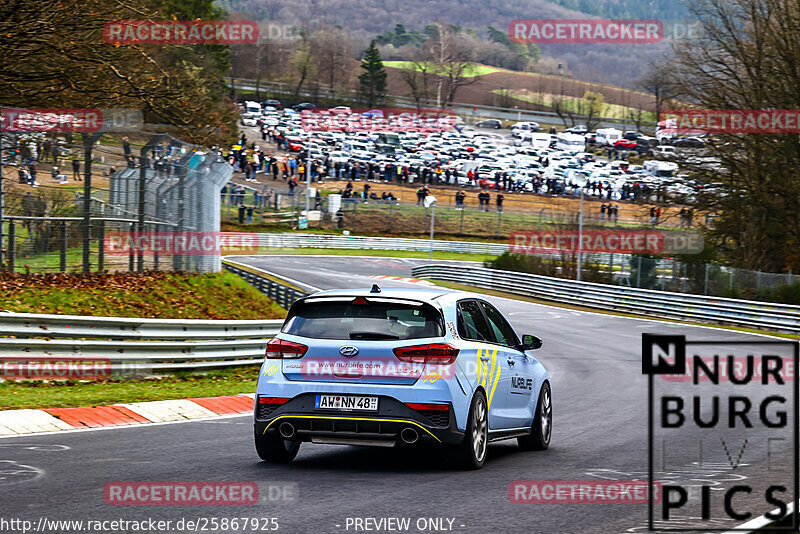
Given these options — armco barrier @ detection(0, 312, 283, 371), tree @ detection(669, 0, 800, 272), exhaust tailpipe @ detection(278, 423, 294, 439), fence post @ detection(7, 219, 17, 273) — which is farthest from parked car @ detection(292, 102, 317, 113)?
exhaust tailpipe @ detection(278, 423, 294, 439)

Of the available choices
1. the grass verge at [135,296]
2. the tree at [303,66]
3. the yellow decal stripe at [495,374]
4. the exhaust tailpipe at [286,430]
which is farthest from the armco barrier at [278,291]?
the tree at [303,66]

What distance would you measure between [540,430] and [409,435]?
2.80 metres

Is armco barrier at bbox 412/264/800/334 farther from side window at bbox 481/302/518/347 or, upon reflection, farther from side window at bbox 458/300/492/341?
side window at bbox 458/300/492/341

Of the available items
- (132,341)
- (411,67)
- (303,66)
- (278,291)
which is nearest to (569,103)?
(411,67)

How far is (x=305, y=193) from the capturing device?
209ft

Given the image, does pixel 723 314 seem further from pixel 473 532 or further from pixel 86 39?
pixel 473 532

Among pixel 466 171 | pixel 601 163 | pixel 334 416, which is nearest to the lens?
pixel 334 416

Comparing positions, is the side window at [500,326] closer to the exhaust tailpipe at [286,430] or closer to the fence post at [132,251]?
the exhaust tailpipe at [286,430]

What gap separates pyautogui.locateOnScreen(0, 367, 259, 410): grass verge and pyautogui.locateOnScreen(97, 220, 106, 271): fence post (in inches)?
123

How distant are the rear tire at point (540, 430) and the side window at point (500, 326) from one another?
0.82 m

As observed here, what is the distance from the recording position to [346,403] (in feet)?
27.0

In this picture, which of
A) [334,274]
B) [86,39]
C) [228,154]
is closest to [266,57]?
[228,154]

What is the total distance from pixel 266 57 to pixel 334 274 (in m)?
101

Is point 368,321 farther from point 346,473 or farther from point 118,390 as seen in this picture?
point 118,390
